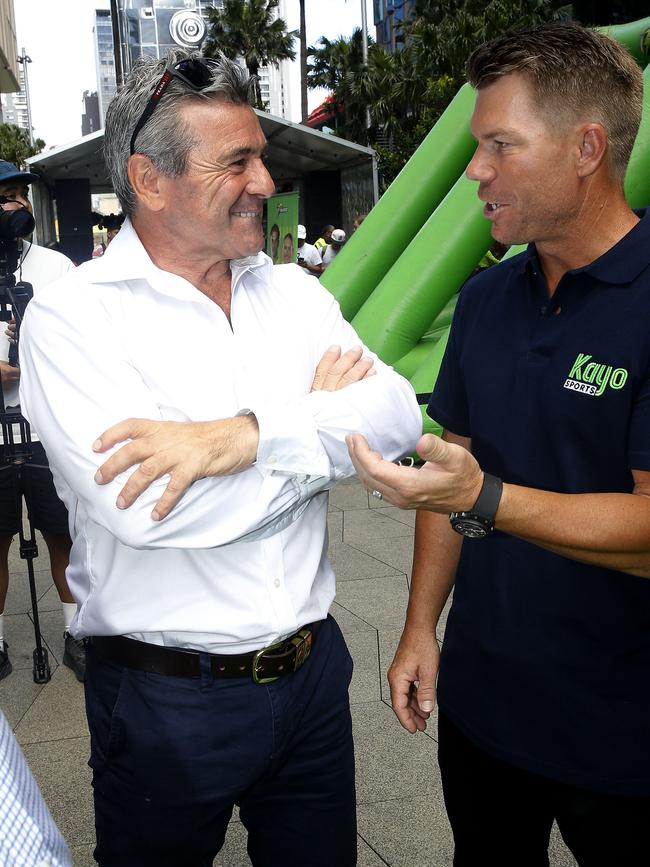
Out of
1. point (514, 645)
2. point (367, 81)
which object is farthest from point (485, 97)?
point (367, 81)

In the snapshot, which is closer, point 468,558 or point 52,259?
point 468,558

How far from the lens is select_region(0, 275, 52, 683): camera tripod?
348 centimetres

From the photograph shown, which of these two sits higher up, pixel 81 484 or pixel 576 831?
pixel 81 484

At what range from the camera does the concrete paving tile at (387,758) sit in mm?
2836

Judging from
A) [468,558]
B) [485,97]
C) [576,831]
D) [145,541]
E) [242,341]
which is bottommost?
[576,831]

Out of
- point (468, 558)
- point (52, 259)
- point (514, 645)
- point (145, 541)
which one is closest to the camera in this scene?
point (145, 541)

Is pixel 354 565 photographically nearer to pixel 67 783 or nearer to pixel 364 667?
pixel 364 667

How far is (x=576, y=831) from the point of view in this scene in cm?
169

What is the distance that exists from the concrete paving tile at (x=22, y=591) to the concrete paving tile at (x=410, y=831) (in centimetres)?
231

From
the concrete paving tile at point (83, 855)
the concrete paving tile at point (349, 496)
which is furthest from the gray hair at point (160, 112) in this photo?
the concrete paving tile at point (349, 496)

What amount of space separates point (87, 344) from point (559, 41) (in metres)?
1.07

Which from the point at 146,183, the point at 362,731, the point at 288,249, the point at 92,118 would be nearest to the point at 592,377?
the point at 146,183

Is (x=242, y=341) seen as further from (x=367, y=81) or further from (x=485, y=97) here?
(x=367, y=81)

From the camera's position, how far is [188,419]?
169 centimetres
